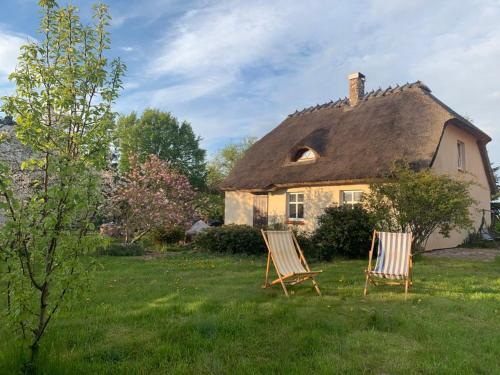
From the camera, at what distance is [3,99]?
2.86 metres

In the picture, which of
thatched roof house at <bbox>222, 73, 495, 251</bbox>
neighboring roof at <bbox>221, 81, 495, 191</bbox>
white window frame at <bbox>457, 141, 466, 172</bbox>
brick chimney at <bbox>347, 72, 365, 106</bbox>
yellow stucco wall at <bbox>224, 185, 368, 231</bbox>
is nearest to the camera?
neighboring roof at <bbox>221, 81, 495, 191</bbox>

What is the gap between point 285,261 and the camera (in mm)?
6555

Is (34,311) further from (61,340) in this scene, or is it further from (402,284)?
(402,284)

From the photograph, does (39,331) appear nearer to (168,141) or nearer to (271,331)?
(271,331)

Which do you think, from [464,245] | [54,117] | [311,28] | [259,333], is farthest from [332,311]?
[464,245]

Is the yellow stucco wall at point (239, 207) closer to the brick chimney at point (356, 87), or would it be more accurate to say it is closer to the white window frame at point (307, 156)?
the white window frame at point (307, 156)

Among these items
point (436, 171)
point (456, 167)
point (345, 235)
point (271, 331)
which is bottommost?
point (271, 331)

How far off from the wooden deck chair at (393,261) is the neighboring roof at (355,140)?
16.7 ft

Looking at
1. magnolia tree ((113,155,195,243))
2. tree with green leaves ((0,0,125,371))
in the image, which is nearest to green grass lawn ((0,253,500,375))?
tree with green leaves ((0,0,125,371))

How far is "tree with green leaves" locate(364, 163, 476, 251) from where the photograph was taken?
918 cm

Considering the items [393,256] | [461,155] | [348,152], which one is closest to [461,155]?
[461,155]

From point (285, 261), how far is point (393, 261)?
5.87ft

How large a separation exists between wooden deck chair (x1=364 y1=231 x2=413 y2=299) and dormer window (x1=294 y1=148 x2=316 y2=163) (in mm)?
8275

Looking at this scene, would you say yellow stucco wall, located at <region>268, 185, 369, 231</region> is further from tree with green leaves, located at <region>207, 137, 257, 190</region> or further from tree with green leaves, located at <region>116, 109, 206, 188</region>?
tree with green leaves, located at <region>207, 137, 257, 190</region>
